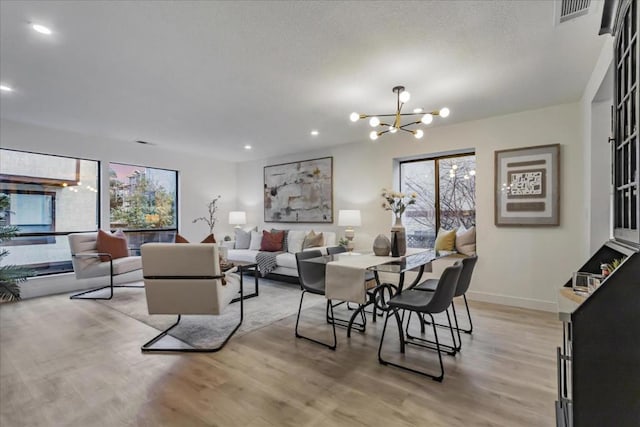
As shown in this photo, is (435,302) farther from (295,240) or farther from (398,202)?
(295,240)

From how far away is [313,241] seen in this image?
539 cm

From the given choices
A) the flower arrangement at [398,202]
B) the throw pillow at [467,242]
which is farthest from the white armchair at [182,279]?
the throw pillow at [467,242]

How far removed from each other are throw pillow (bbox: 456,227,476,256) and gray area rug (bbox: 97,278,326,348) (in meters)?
2.10

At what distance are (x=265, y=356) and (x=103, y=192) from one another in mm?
4502

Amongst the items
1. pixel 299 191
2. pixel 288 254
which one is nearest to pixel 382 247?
pixel 288 254

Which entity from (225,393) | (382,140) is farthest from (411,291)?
(382,140)

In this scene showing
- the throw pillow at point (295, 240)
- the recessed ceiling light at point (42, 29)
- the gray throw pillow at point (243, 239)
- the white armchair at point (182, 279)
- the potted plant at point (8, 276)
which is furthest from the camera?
the gray throw pillow at point (243, 239)

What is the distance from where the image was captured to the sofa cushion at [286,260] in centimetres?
502

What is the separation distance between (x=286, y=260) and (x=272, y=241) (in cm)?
77

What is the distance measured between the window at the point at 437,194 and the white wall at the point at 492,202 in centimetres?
33

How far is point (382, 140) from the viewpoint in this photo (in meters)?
5.09

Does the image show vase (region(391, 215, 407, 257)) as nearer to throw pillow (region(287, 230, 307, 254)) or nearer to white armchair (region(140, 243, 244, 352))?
white armchair (region(140, 243, 244, 352))

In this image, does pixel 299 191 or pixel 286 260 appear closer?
pixel 286 260

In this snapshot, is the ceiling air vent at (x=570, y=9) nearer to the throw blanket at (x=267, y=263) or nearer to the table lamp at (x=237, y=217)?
the throw blanket at (x=267, y=263)
